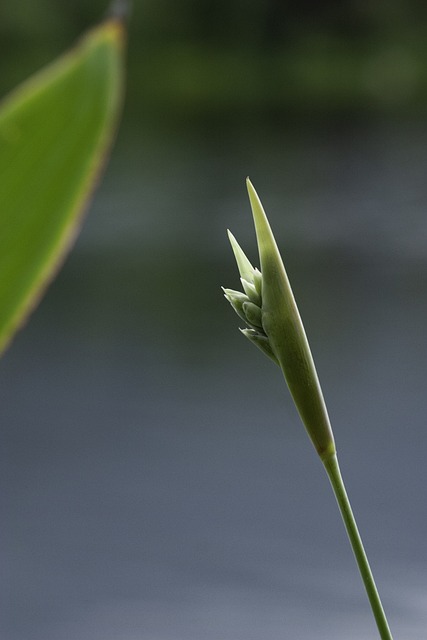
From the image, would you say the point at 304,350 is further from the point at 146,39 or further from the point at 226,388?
the point at 146,39

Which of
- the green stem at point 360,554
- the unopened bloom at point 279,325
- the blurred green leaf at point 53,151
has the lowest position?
the green stem at point 360,554

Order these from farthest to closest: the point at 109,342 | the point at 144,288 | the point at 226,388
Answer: the point at 144,288 → the point at 109,342 → the point at 226,388

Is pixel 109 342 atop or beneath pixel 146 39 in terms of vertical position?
beneath

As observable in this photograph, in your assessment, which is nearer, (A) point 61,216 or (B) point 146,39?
(A) point 61,216

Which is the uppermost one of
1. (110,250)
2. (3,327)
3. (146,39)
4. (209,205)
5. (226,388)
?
(146,39)

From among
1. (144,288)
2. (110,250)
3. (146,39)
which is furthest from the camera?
(146,39)

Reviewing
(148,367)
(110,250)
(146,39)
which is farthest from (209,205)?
(146,39)
